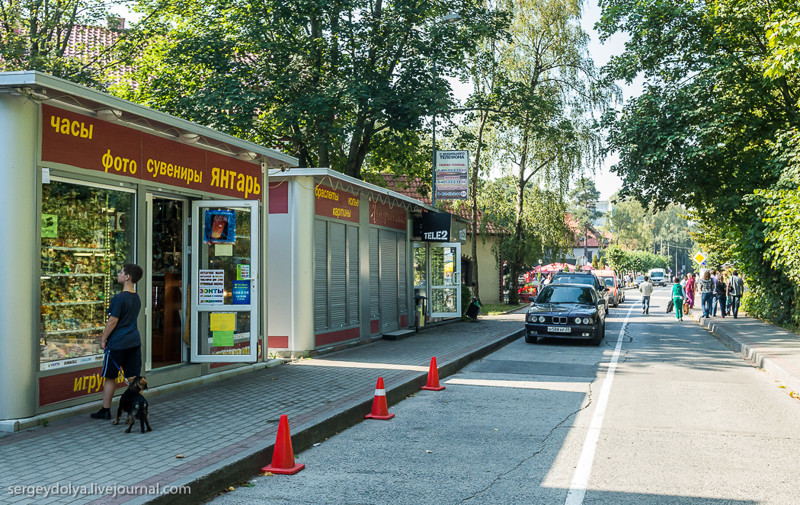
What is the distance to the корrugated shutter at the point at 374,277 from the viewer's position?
55.2 feet

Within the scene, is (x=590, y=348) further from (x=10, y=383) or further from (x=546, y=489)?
(x=10, y=383)

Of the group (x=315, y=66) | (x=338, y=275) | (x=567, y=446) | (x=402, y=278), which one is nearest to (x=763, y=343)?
(x=402, y=278)

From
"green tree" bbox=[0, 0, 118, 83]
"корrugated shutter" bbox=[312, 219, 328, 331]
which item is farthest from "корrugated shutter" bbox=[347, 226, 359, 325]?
"green tree" bbox=[0, 0, 118, 83]

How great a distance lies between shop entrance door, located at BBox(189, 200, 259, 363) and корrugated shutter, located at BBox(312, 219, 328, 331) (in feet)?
9.98

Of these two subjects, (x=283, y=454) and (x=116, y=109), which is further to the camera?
(x=116, y=109)

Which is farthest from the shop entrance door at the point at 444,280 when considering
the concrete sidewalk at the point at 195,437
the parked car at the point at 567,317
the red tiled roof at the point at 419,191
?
the concrete sidewalk at the point at 195,437

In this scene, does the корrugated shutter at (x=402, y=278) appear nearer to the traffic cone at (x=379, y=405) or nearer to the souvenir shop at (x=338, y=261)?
the souvenir shop at (x=338, y=261)

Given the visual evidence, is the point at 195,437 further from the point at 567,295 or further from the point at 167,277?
the point at 567,295

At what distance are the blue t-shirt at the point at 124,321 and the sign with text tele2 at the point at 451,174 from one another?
12.9 meters

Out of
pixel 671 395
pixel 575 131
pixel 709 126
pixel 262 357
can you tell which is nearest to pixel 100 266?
pixel 262 357

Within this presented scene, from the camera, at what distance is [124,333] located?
7.19 metres

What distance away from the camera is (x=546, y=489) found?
561cm

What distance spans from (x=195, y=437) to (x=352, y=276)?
905cm

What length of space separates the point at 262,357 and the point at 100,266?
3991 millimetres
